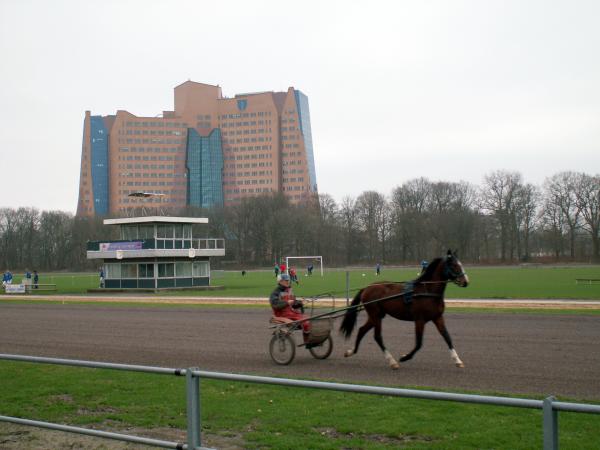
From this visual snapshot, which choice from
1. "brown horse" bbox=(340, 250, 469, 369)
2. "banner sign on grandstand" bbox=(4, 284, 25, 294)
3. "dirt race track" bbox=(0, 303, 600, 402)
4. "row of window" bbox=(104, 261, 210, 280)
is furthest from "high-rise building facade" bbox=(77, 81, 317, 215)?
"brown horse" bbox=(340, 250, 469, 369)

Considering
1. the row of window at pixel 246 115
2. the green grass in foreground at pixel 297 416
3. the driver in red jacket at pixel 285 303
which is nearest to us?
the green grass in foreground at pixel 297 416

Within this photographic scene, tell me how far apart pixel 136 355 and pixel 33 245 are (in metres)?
128

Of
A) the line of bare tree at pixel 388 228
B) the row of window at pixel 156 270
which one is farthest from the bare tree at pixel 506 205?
the row of window at pixel 156 270

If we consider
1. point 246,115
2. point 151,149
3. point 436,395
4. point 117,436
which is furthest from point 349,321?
point 151,149

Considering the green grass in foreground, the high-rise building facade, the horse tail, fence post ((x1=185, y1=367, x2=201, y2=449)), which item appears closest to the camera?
fence post ((x1=185, y1=367, x2=201, y2=449))

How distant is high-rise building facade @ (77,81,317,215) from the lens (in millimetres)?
183250

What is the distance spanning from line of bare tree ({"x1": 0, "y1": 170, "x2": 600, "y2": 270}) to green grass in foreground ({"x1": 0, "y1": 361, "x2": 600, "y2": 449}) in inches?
3923

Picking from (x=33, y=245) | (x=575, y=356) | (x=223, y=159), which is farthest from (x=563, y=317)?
(x=223, y=159)

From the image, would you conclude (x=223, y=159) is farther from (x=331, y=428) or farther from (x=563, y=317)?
(x=331, y=428)

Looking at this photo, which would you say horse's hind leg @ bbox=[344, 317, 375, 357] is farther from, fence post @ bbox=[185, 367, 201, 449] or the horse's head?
fence post @ bbox=[185, 367, 201, 449]

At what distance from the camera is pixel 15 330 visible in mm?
23000

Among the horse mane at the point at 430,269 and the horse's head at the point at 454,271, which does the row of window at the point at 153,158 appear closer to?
the horse mane at the point at 430,269

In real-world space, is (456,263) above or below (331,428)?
above

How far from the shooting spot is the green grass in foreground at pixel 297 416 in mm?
7301
